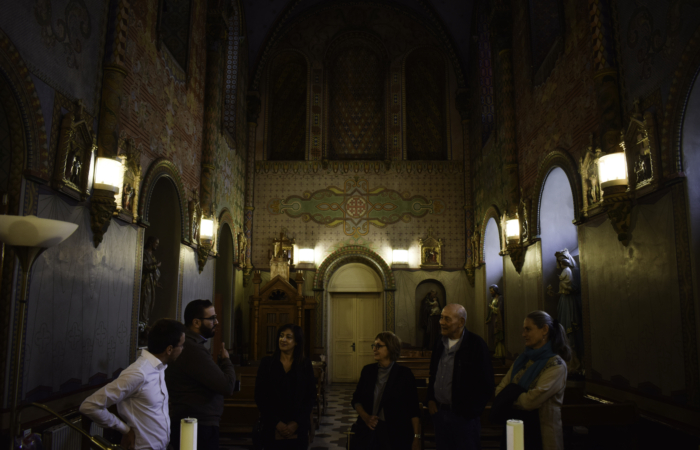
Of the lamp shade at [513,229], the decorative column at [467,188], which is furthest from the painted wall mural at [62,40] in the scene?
the decorative column at [467,188]

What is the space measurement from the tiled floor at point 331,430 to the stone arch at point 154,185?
11.4 ft

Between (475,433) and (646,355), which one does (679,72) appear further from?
(475,433)

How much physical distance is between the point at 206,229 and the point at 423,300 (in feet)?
23.1

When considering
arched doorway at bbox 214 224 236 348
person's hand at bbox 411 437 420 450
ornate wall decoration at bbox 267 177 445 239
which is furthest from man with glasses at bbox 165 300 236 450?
ornate wall decoration at bbox 267 177 445 239

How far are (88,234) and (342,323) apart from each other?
32.8 feet

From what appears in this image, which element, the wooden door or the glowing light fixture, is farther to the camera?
the wooden door

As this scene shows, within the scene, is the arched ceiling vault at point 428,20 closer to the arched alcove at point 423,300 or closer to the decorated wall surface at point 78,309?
the arched alcove at point 423,300

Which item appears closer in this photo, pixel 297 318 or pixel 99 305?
pixel 99 305

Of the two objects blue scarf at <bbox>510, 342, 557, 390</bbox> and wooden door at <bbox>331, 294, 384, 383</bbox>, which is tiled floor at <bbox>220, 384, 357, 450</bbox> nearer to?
wooden door at <bbox>331, 294, 384, 383</bbox>

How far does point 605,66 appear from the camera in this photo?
6.38 metres

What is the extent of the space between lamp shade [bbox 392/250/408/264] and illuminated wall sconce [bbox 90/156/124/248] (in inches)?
385

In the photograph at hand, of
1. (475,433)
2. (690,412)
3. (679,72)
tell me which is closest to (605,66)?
(679,72)

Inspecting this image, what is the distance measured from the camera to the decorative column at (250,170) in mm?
14867

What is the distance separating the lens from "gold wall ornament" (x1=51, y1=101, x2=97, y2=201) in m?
5.20
